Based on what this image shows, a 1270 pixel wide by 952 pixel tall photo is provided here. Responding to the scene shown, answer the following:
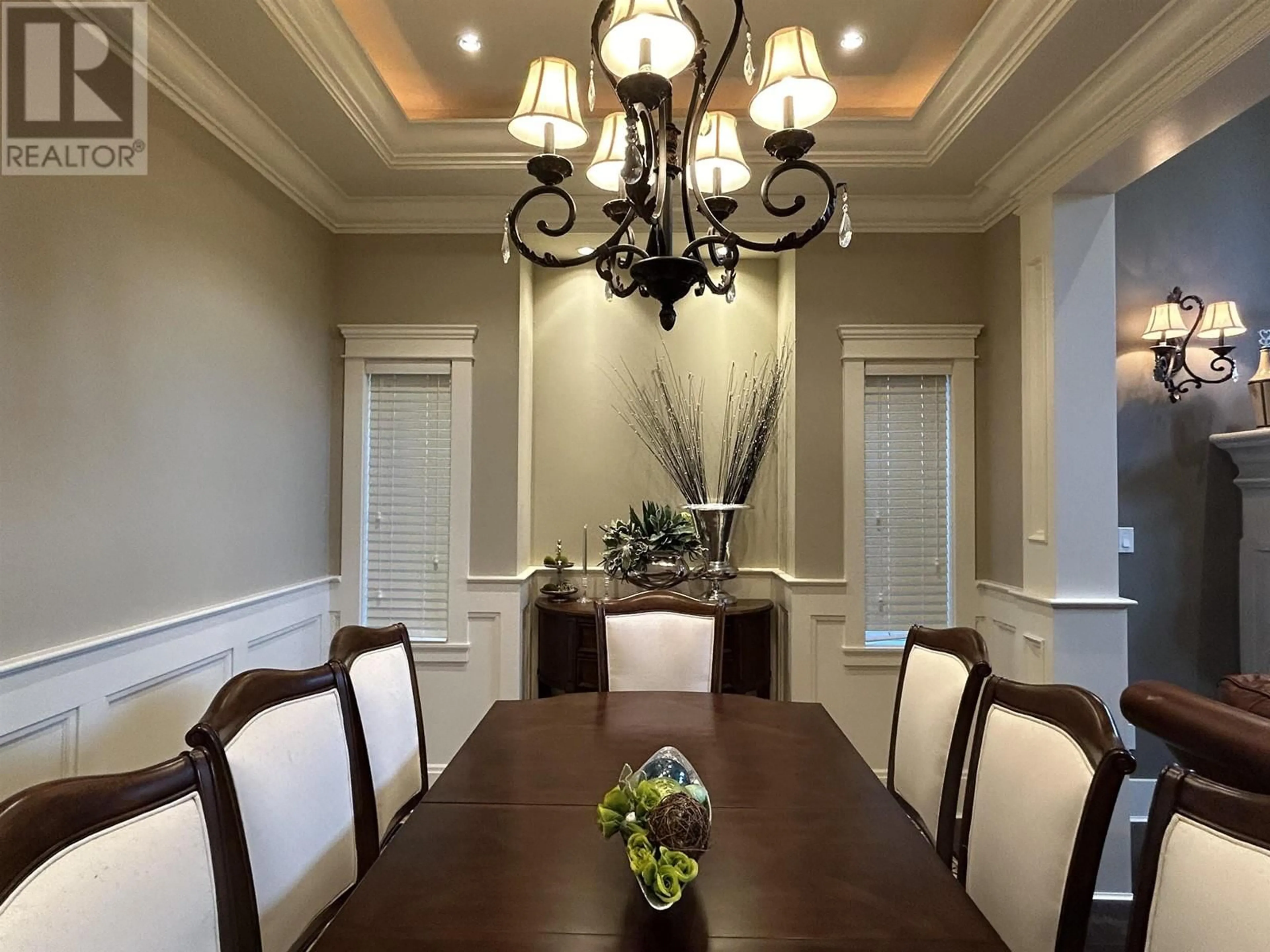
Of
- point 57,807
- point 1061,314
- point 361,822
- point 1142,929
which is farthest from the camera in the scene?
point 1061,314

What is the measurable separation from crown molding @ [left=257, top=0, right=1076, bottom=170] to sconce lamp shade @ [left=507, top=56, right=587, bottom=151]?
36.7 inches

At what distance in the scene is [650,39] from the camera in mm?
1373

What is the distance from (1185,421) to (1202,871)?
3164 mm

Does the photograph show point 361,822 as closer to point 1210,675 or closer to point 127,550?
point 127,550

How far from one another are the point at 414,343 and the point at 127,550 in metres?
1.65

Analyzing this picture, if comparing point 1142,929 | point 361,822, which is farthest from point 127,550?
point 1142,929

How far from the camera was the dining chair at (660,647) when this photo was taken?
247cm

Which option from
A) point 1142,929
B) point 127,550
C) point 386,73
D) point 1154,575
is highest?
point 386,73

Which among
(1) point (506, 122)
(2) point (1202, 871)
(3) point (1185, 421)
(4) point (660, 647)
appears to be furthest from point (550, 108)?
(3) point (1185, 421)

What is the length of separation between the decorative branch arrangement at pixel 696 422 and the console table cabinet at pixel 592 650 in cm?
68

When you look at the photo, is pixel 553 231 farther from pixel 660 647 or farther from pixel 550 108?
pixel 660 647

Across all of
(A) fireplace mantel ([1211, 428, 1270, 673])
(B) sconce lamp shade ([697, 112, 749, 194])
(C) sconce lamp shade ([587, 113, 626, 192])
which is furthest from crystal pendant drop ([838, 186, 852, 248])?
(A) fireplace mantel ([1211, 428, 1270, 673])

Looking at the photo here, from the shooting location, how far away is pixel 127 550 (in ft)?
6.59

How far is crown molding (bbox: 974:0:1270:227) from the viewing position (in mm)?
1836
